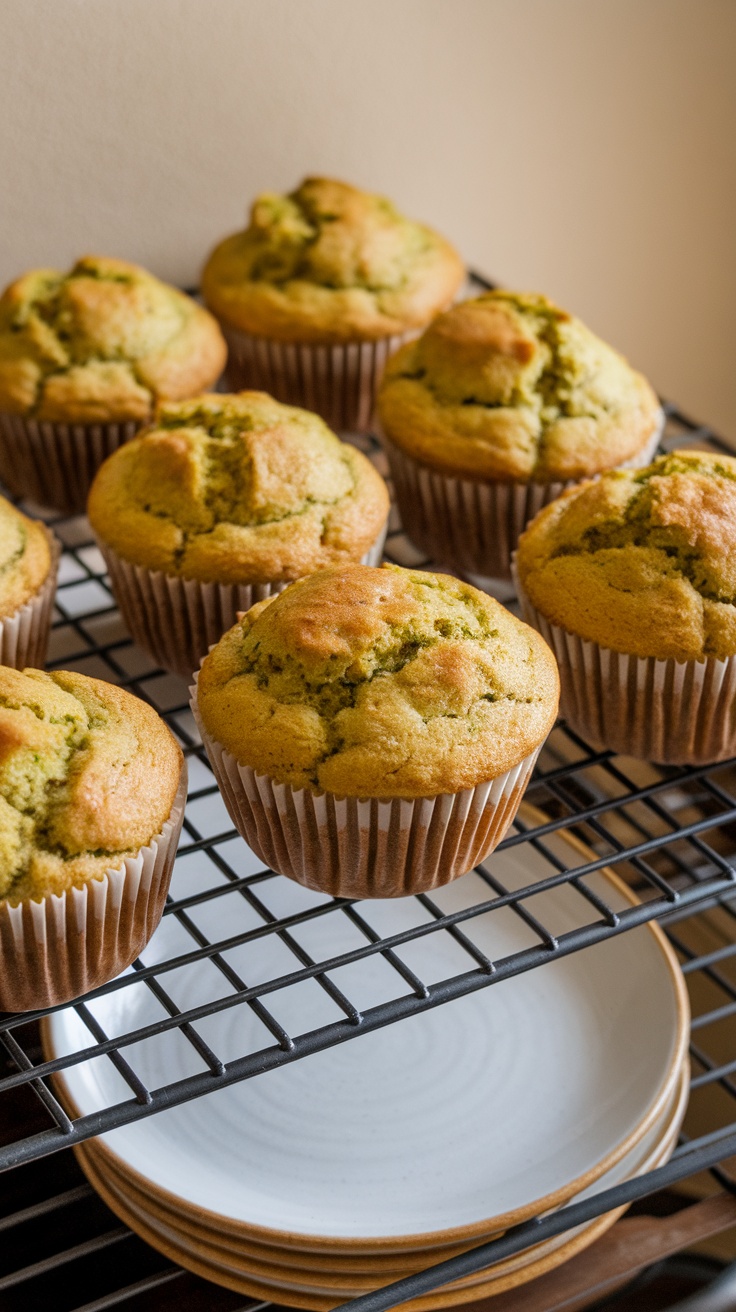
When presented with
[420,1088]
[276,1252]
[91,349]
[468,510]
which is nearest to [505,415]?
[468,510]

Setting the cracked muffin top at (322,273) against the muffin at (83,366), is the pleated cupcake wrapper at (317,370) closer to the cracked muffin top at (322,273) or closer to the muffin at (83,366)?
the cracked muffin top at (322,273)

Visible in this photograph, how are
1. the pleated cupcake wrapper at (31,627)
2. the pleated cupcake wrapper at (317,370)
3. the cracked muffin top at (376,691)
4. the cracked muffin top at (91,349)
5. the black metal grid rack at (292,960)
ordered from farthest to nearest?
the pleated cupcake wrapper at (317,370)
the cracked muffin top at (91,349)
the pleated cupcake wrapper at (31,627)
the cracked muffin top at (376,691)
the black metal grid rack at (292,960)

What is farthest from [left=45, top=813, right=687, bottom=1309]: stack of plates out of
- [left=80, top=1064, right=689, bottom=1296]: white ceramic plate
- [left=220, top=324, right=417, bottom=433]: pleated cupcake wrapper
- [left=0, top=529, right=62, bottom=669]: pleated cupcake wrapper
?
[left=220, top=324, right=417, bottom=433]: pleated cupcake wrapper

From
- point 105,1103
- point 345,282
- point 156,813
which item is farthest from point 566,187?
point 105,1103

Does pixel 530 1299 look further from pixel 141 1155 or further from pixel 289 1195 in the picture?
pixel 141 1155

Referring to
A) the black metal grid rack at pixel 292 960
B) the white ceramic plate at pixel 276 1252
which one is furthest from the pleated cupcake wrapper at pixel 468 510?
the white ceramic plate at pixel 276 1252

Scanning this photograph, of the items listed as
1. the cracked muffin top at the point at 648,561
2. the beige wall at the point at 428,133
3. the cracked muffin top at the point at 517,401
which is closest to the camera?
the cracked muffin top at the point at 648,561
